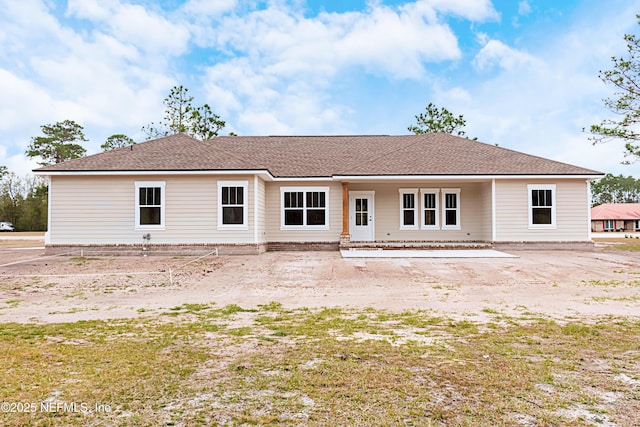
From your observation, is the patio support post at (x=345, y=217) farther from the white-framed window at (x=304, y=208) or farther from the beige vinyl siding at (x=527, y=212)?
the beige vinyl siding at (x=527, y=212)

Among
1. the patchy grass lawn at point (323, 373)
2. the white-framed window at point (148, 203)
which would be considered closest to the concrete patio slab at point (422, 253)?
the white-framed window at point (148, 203)

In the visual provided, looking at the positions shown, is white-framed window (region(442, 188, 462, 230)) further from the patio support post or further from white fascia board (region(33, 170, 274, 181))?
white fascia board (region(33, 170, 274, 181))

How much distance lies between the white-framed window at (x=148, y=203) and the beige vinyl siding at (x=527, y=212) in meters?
13.8

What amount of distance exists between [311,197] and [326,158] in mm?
2810

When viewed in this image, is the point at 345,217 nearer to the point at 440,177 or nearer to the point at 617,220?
the point at 440,177

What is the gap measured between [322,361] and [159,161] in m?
14.7

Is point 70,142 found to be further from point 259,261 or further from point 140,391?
point 140,391

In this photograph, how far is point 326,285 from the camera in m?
9.55

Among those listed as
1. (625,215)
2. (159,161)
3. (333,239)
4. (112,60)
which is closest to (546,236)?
(333,239)

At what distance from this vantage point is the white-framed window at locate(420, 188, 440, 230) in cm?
1930

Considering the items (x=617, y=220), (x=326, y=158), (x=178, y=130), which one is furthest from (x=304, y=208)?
(x=617, y=220)

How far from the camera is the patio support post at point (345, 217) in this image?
17453mm

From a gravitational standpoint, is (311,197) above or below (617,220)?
above

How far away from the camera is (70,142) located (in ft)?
171
